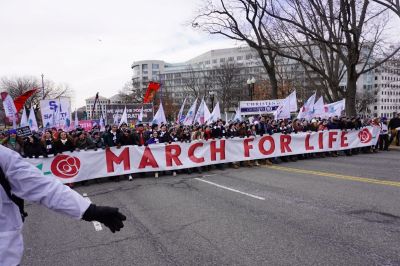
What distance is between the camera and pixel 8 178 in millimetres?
2260

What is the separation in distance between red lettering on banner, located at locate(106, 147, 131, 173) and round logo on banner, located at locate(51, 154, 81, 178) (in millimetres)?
955

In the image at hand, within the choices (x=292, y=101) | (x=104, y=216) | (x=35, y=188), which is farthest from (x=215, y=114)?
(x=35, y=188)

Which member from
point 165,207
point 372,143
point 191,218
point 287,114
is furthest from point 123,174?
point 372,143

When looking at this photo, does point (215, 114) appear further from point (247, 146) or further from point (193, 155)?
point (193, 155)

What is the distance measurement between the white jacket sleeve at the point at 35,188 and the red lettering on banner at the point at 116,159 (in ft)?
33.4

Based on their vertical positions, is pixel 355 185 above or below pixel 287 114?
below

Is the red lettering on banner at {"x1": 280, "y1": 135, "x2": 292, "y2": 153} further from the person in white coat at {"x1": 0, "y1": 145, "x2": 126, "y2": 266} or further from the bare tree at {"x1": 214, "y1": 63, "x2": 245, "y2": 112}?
the bare tree at {"x1": 214, "y1": 63, "x2": 245, "y2": 112}

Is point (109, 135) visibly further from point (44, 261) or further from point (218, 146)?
point (44, 261)

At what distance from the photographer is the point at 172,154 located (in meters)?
13.1

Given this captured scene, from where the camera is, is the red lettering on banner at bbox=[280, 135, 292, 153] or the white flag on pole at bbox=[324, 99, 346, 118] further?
the white flag on pole at bbox=[324, 99, 346, 118]

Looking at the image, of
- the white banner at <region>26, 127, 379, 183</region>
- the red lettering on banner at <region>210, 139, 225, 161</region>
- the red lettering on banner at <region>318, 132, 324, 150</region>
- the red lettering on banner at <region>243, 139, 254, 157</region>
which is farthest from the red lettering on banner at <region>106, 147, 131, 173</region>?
the red lettering on banner at <region>318, 132, 324, 150</region>

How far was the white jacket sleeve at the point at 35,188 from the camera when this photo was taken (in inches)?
89.0

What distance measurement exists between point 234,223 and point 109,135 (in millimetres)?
7976

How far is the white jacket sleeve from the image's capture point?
2262mm
